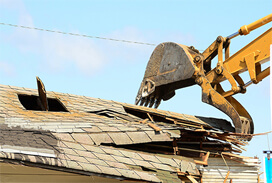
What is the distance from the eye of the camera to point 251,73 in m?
15.2

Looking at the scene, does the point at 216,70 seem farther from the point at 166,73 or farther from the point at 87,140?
the point at 87,140

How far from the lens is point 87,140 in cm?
1138

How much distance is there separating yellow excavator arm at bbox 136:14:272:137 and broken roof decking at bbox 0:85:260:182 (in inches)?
64.9

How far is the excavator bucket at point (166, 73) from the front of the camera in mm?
16172

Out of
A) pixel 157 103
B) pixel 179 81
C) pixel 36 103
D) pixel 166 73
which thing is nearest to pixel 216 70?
pixel 179 81

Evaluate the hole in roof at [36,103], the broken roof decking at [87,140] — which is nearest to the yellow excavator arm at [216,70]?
the broken roof decking at [87,140]

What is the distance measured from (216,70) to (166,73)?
5.87ft

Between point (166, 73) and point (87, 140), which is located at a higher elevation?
point (166, 73)

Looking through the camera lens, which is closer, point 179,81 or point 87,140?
point 87,140

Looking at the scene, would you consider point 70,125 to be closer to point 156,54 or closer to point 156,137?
point 156,137

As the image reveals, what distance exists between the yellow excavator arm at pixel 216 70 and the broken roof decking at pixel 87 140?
165cm

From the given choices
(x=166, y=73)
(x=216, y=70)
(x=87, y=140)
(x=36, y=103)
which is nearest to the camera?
(x=87, y=140)

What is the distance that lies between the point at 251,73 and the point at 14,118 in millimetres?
7224

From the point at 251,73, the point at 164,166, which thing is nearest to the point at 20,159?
the point at 164,166
